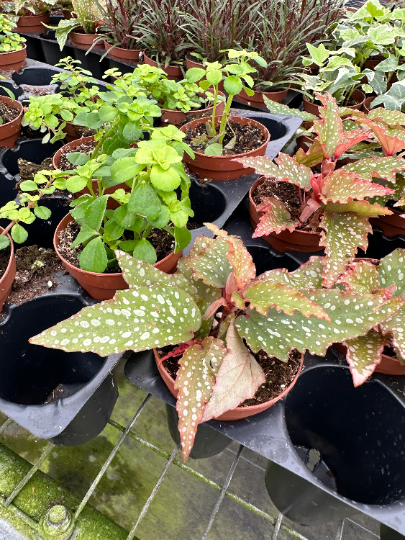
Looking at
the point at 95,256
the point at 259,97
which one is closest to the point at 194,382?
the point at 95,256

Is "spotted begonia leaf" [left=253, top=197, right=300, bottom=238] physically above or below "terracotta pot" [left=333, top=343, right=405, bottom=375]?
above

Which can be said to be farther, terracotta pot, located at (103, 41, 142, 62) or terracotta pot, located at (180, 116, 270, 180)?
terracotta pot, located at (103, 41, 142, 62)

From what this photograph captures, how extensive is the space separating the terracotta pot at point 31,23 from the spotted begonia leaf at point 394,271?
2661 millimetres

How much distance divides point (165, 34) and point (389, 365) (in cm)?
187

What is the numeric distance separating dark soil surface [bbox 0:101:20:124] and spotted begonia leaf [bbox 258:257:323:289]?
4.02ft

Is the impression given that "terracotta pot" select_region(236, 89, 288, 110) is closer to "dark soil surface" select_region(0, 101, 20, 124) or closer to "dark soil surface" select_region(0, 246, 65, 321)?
"dark soil surface" select_region(0, 101, 20, 124)

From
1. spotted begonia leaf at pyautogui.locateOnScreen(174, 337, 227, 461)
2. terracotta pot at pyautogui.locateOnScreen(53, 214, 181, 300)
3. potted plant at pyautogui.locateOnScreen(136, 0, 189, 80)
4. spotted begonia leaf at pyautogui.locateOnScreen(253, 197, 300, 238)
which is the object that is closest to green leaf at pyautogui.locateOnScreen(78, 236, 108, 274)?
terracotta pot at pyautogui.locateOnScreen(53, 214, 181, 300)

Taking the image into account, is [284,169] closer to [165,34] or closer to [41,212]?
[41,212]

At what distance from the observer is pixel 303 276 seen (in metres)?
0.86

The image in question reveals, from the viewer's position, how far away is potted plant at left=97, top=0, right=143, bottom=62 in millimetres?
1999

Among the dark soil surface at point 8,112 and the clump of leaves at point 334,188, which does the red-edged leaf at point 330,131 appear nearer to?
the clump of leaves at point 334,188

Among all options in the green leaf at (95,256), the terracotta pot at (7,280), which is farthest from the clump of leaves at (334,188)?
the terracotta pot at (7,280)

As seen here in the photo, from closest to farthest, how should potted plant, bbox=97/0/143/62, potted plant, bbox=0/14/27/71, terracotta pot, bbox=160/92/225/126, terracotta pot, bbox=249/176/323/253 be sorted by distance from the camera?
terracotta pot, bbox=249/176/323/253
terracotta pot, bbox=160/92/225/126
potted plant, bbox=0/14/27/71
potted plant, bbox=97/0/143/62

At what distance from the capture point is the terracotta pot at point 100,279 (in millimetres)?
898
